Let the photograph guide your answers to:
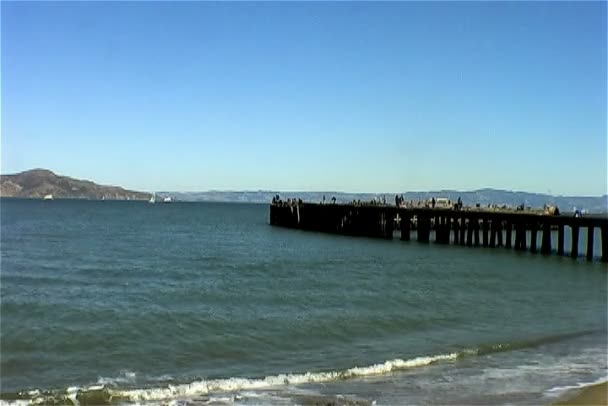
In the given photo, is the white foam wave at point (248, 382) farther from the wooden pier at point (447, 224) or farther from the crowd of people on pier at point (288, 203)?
the crowd of people on pier at point (288, 203)

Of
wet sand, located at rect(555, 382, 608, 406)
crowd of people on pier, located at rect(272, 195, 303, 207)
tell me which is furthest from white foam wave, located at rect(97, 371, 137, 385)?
crowd of people on pier, located at rect(272, 195, 303, 207)

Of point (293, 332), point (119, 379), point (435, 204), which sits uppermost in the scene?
point (435, 204)

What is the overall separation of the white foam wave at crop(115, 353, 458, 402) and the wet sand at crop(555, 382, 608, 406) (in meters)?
3.44

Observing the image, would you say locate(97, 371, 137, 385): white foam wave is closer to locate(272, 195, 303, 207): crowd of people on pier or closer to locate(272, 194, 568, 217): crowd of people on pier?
locate(272, 194, 568, 217): crowd of people on pier

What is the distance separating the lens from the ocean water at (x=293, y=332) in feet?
43.3

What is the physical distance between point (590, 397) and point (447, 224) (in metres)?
41.3

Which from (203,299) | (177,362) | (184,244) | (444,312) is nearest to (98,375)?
(177,362)

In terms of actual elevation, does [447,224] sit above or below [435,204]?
below

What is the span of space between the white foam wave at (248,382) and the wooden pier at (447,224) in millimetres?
30472

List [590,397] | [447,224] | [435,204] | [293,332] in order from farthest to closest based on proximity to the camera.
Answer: [435,204] → [447,224] → [293,332] → [590,397]

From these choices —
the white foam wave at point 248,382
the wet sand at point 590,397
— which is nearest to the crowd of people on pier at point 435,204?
the white foam wave at point 248,382

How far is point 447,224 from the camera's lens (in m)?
53.4

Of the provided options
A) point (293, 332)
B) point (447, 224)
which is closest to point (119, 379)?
point (293, 332)

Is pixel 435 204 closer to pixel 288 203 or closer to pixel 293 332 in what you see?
pixel 288 203
